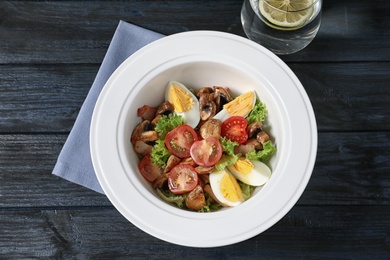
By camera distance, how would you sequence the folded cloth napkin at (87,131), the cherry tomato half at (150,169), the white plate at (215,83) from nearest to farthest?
the white plate at (215,83)
the cherry tomato half at (150,169)
the folded cloth napkin at (87,131)

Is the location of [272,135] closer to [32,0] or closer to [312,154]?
[312,154]

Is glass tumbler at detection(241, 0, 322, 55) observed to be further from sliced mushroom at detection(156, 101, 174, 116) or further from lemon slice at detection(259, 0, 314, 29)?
sliced mushroom at detection(156, 101, 174, 116)

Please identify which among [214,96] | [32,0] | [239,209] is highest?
[32,0]

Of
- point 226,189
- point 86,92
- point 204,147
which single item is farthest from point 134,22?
point 226,189

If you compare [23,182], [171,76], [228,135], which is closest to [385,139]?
[228,135]

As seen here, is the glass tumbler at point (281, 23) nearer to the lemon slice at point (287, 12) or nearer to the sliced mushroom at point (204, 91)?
the lemon slice at point (287, 12)

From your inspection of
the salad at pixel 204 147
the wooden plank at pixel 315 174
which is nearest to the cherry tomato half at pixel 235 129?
the salad at pixel 204 147
